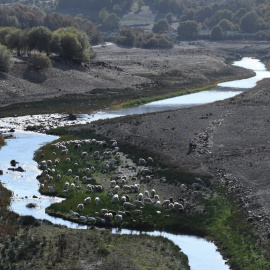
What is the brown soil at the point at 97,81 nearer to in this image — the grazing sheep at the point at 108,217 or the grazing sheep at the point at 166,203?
the grazing sheep at the point at 166,203

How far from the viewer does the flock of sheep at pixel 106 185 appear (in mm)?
36844

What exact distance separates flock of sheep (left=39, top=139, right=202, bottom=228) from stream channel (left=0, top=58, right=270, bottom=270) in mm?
1145

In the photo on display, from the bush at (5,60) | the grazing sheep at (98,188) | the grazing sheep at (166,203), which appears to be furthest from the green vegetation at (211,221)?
the bush at (5,60)

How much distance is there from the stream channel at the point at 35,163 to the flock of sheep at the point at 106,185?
1.14 metres

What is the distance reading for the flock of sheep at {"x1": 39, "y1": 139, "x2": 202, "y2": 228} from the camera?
3684 cm

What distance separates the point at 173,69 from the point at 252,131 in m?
62.8

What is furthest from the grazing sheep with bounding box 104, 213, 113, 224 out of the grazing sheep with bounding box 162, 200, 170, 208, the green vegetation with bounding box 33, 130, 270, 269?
the grazing sheep with bounding box 162, 200, 170, 208

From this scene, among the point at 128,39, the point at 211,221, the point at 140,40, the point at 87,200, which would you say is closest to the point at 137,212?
the point at 87,200

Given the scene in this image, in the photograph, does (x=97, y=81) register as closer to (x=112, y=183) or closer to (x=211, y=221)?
(x=112, y=183)

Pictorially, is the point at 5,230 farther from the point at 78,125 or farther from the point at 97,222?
the point at 78,125

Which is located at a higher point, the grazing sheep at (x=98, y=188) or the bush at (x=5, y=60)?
the grazing sheep at (x=98, y=188)

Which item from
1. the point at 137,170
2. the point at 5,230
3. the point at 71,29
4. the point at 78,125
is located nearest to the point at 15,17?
the point at 71,29

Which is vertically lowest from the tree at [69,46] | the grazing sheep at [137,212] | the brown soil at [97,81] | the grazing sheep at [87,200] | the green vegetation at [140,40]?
the green vegetation at [140,40]

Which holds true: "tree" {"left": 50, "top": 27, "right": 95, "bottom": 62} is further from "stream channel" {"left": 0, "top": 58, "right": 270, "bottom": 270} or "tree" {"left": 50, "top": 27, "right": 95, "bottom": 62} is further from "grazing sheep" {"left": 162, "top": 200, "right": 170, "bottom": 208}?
"grazing sheep" {"left": 162, "top": 200, "right": 170, "bottom": 208}
